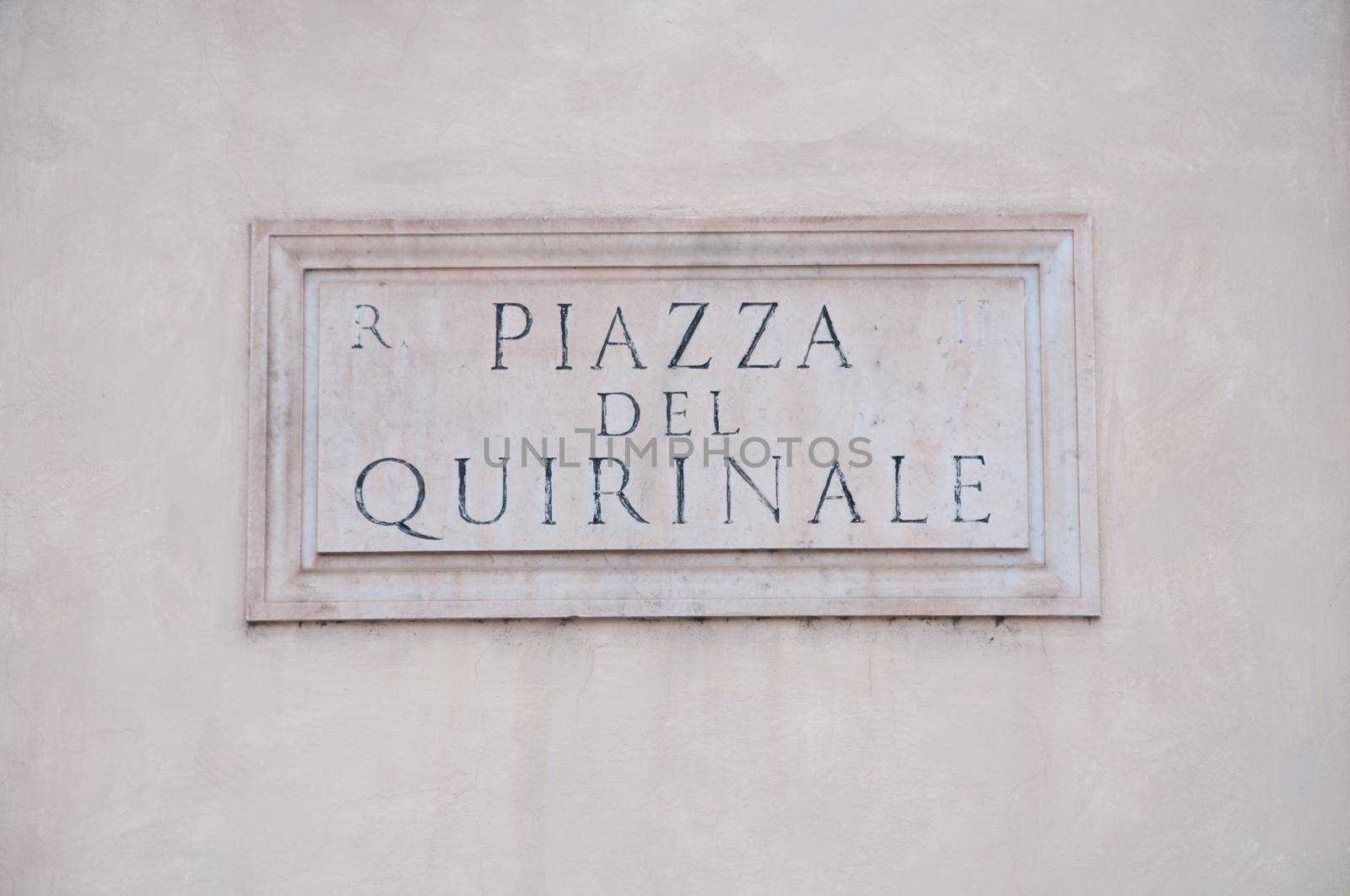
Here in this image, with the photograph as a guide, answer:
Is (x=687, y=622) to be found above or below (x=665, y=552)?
below

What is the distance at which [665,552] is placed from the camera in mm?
3131

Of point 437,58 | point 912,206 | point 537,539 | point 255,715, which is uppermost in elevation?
point 437,58

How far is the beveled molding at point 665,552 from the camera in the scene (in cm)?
311

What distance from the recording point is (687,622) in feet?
10.2

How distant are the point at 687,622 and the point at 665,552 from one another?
17cm

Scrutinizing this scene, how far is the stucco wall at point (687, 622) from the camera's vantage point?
3061 millimetres

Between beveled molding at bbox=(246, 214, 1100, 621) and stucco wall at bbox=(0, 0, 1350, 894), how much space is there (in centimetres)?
5

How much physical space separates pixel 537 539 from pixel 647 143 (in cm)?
95

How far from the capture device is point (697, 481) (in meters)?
3.14

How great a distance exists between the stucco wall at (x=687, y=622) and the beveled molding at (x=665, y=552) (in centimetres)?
5

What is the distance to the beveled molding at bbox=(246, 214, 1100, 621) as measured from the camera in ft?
10.2

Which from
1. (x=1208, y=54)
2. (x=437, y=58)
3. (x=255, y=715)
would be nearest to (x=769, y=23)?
(x=437, y=58)

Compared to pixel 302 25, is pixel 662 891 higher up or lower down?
lower down

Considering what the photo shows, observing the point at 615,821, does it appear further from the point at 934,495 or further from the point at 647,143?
the point at 647,143
